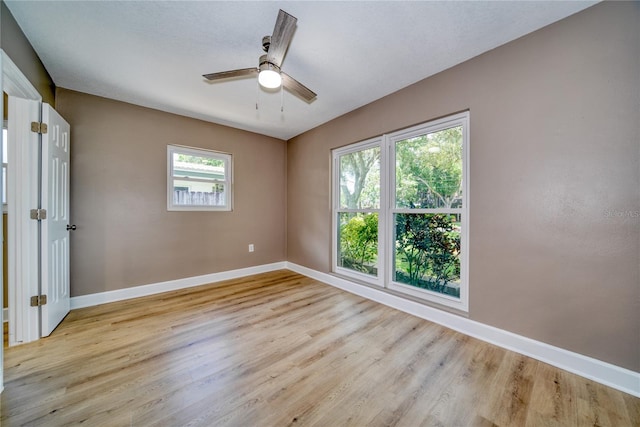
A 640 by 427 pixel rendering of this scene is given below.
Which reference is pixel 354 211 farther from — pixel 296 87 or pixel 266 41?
pixel 266 41

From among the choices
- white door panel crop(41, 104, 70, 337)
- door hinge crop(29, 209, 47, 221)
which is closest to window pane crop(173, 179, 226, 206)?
white door panel crop(41, 104, 70, 337)

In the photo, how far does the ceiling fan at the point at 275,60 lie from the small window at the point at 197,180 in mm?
1922

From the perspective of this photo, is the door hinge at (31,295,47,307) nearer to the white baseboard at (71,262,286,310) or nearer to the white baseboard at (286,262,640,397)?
the white baseboard at (71,262,286,310)

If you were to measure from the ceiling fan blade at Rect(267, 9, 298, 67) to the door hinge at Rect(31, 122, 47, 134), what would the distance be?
2.04 metres

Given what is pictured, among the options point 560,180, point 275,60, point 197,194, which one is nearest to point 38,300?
point 197,194

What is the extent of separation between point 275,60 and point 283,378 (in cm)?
227

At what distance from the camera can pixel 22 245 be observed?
1975 mm

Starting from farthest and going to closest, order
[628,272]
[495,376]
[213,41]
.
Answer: [213,41] < [495,376] < [628,272]

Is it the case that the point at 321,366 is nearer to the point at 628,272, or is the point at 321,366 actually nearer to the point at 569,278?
the point at 569,278

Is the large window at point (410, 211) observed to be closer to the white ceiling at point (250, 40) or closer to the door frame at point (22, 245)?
the white ceiling at point (250, 40)

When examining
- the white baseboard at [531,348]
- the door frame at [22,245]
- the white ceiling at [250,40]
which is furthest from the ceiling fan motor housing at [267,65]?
the white baseboard at [531,348]

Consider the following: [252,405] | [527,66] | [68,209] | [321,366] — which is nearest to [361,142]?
[527,66]

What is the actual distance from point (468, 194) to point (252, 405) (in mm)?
2352

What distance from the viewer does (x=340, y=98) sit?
294 centimetres
